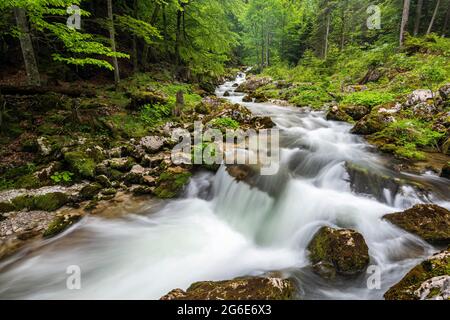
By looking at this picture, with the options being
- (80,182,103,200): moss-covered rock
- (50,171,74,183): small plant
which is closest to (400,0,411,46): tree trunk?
(80,182,103,200): moss-covered rock

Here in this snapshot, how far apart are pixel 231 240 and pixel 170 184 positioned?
7.79 feet

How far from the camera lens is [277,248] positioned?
511 cm

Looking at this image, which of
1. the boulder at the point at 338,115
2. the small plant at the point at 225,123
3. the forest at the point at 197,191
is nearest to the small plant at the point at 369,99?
the forest at the point at 197,191

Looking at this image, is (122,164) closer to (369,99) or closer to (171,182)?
(171,182)

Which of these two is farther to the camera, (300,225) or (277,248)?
(300,225)

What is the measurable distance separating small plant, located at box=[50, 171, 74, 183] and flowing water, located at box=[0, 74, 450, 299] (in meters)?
1.42

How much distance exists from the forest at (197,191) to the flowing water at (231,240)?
28 millimetres

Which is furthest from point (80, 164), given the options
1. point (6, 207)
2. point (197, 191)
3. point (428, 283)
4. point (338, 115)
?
point (338, 115)

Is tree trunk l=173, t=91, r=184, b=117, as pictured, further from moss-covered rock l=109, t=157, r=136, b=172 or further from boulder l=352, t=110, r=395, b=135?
boulder l=352, t=110, r=395, b=135

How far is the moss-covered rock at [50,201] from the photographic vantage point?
5.48 metres

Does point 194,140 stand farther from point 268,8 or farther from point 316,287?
point 268,8

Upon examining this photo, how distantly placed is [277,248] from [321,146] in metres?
4.88

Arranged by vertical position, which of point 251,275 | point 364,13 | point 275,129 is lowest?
point 251,275

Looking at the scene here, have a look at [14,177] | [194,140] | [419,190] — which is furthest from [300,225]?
[14,177]
